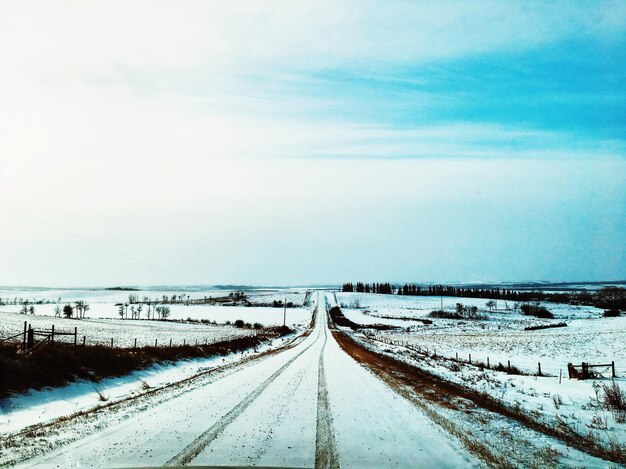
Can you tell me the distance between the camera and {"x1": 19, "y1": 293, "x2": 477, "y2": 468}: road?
306 inches

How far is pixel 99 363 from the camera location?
1858 centimetres

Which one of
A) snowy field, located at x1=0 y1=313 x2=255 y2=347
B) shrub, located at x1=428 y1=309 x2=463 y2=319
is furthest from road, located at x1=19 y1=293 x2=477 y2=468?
shrub, located at x1=428 y1=309 x2=463 y2=319

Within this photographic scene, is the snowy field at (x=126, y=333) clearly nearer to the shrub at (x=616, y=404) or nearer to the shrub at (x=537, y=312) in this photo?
the shrub at (x=616, y=404)

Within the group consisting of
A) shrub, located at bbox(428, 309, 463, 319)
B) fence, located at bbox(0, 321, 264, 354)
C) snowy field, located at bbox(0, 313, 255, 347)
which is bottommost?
shrub, located at bbox(428, 309, 463, 319)

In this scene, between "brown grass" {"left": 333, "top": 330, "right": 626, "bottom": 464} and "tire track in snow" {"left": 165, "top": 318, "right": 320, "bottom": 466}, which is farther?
"brown grass" {"left": 333, "top": 330, "right": 626, "bottom": 464}

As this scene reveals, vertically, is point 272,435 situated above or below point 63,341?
above

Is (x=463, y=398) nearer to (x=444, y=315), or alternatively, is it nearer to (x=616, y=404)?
(x=616, y=404)

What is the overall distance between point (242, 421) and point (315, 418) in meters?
1.92

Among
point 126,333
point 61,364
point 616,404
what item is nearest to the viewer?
point 616,404

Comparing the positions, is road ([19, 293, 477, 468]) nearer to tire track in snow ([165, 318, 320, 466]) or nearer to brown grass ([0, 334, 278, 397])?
tire track in snow ([165, 318, 320, 466])

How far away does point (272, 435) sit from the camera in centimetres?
949

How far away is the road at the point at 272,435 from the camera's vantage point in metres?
7.77

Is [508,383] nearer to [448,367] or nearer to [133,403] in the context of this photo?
[448,367]

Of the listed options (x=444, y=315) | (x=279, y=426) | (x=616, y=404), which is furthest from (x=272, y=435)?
(x=444, y=315)
